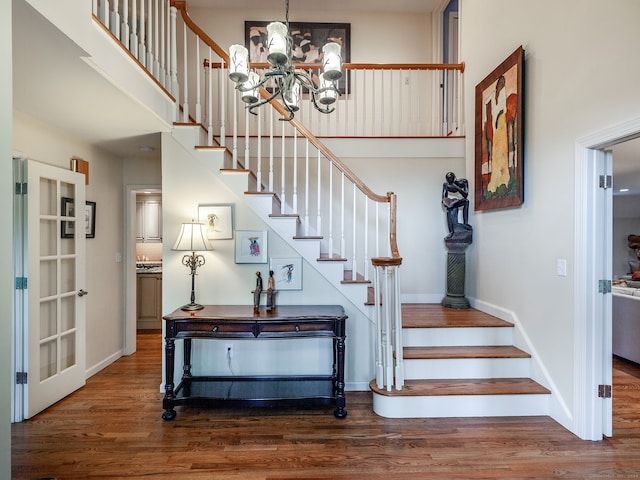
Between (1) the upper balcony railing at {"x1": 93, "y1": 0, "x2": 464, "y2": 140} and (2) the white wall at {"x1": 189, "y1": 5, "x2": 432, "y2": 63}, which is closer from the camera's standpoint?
(1) the upper balcony railing at {"x1": 93, "y1": 0, "x2": 464, "y2": 140}

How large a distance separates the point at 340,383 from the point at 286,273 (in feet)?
3.49

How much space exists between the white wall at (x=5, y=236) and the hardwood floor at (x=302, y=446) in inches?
38.6

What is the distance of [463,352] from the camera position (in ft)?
10.1

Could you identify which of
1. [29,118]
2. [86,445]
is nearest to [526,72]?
[29,118]

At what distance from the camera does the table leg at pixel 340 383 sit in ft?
8.95

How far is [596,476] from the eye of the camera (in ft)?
6.77

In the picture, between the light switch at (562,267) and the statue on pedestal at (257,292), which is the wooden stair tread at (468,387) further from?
the statue on pedestal at (257,292)

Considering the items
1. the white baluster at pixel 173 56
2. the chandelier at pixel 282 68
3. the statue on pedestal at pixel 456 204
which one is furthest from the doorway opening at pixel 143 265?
the statue on pedestal at pixel 456 204

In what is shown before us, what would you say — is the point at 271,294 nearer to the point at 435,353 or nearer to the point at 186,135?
the point at 435,353

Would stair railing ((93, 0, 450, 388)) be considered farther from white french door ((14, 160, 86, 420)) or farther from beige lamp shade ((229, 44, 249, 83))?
white french door ((14, 160, 86, 420))

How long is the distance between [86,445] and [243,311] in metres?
1.39

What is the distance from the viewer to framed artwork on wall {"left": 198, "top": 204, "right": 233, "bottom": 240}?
3.17 meters

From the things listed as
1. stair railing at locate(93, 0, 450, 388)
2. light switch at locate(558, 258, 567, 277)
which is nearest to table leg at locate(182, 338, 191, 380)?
stair railing at locate(93, 0, 450, 388)

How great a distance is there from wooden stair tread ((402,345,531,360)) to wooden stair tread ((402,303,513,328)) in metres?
0.20
